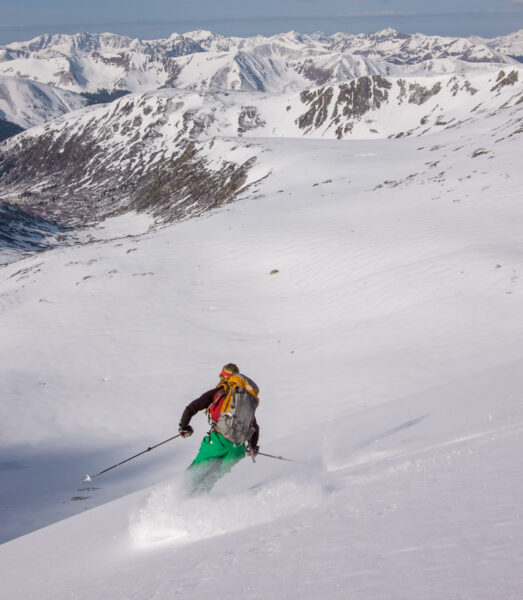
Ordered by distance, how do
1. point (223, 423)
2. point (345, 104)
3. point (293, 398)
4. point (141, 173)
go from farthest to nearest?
point (141, 173) < point (345, 104) < point (293, 398) < point (223, 423)

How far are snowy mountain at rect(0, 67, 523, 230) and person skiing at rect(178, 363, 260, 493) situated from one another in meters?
65.6

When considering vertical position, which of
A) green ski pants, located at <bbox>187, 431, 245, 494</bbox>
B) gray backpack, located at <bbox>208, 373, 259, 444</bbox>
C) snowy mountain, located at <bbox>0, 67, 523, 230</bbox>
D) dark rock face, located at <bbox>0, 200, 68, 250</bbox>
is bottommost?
green ski pants, located at <bbox>187, 431, 245, 494</bbox>

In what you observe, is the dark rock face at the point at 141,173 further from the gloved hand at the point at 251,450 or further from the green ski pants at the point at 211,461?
the green ski pants at the point at 211,461

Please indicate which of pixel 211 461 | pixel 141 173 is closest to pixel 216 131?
pixel 141 173

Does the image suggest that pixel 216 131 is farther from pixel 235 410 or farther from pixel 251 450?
pixel 235 410

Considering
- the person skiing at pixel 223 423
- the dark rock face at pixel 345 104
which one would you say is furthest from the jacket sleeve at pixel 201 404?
the dark rock face at pixel 345 104

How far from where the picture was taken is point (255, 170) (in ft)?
242

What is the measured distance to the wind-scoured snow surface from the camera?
3.95 meters

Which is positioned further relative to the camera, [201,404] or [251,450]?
[251,450]

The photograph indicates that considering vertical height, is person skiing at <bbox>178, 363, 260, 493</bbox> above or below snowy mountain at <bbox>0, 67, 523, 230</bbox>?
below

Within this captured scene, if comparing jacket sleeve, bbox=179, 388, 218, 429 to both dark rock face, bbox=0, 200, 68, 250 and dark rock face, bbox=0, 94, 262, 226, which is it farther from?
dark rock face, bbox=0, 200, 68, 250

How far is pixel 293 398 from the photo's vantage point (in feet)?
42.2

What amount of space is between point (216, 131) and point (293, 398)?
17021cm

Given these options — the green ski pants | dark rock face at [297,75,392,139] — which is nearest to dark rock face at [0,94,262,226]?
dark rock face at [297,75,392,139]
